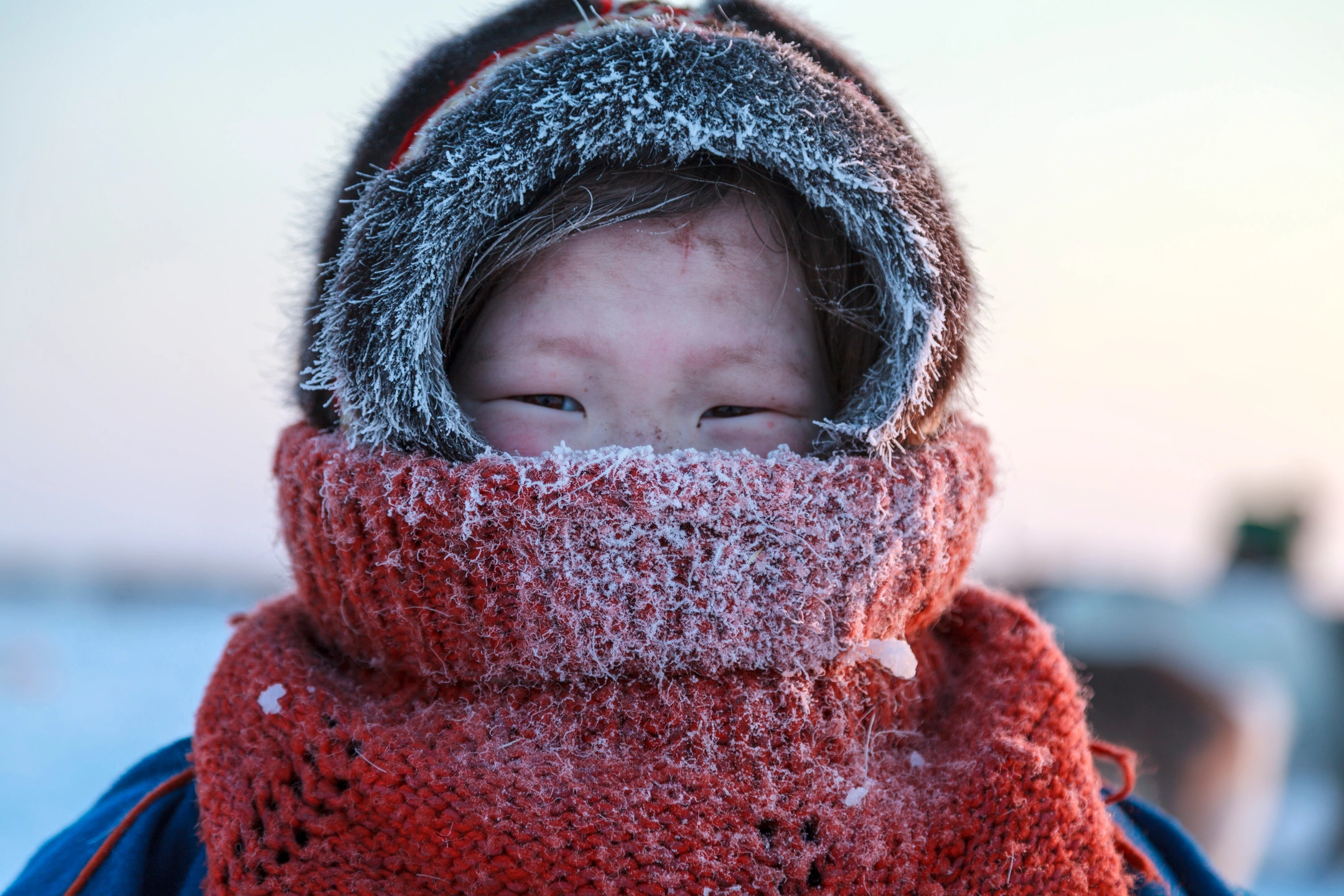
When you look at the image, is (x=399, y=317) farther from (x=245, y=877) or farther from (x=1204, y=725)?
(x=1204, y=725)

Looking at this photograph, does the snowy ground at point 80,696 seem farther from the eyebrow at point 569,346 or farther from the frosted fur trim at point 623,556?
the eyebrow at point 569,346

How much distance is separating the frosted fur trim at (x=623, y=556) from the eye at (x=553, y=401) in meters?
0.16

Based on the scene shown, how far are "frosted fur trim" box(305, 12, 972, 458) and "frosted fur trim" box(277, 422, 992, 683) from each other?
92 millimetres

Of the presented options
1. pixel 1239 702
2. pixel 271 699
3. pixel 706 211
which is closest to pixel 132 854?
pixel 271 699

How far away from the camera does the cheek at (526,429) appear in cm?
109

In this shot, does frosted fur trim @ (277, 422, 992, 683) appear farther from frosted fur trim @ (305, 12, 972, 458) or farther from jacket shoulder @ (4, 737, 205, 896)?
jacket shoulder @ (4, 737, 205, 896)

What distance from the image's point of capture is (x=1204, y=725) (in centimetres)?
413

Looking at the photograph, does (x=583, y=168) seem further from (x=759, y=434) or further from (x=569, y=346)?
(x=759, y=434)

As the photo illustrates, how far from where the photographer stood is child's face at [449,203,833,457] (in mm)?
1079

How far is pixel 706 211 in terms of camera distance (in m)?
1.14

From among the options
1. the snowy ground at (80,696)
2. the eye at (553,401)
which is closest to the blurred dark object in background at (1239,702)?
the eye at (553,401)

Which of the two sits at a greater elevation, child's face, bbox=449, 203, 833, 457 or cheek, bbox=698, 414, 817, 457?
child's face, bbox=449, 203, 833, 457

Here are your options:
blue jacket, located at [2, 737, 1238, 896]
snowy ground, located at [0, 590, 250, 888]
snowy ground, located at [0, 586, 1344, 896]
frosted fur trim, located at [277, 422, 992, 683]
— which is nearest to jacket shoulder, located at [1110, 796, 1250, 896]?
blue jacket, located at [2, 737, 1238, 896]

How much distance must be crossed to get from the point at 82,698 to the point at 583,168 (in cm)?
614
